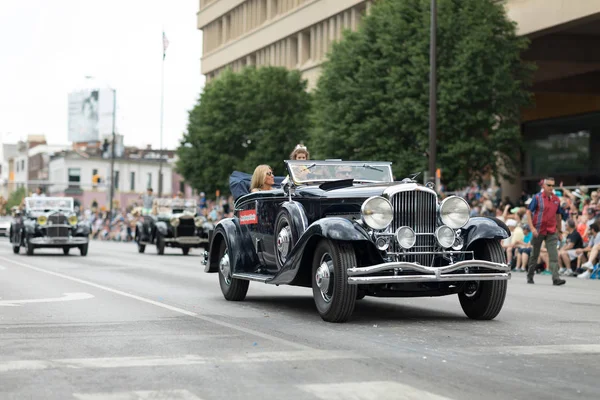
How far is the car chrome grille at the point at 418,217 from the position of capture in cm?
1127

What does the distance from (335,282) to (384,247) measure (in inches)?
25.7

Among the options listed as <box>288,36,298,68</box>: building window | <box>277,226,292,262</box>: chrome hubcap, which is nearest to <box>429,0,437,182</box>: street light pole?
<box>277,226,292,262</box>: chrome hubcap

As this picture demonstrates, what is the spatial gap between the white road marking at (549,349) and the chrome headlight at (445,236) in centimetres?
228

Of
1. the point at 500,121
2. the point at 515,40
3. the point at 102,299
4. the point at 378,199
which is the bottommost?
the point at 102,299

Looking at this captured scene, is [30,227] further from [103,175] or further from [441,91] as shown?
[103,175]

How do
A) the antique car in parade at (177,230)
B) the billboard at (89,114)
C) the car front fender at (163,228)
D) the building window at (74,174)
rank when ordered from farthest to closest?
the building window at (74,174), the billboard at (89,114), the car front fender at (163,228), the antique car in parade at (177,230)

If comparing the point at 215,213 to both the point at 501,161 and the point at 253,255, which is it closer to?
the point at 501,161

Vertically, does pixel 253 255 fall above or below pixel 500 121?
below

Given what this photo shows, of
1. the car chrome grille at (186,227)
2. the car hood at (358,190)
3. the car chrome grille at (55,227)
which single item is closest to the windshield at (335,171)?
the car hood at (358,190)

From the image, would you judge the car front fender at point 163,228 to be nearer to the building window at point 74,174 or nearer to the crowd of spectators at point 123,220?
the crowd of spectators at point 123,220

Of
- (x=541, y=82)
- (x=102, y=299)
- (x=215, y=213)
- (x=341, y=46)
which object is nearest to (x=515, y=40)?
(x=341, y=46)

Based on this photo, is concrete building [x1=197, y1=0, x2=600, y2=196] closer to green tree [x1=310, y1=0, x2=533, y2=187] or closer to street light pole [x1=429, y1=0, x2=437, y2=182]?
green tree [x1=310, y1=0, x2=533, y2=187]

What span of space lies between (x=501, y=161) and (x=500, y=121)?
1.76 m

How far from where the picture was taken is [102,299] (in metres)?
14.5
